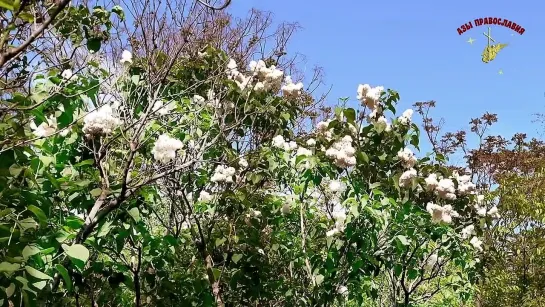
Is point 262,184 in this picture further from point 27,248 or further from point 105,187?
point 27,248

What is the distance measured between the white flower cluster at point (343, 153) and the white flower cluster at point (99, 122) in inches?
40.7

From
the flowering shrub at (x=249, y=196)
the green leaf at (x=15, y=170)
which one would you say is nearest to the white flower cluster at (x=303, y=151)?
the flowering shrub at (x=249, y=196)

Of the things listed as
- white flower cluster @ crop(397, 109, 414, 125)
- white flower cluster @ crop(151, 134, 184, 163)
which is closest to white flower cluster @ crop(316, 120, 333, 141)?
white flower cluster @ crop(397, 109, 414, 125)

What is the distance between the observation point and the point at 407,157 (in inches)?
108

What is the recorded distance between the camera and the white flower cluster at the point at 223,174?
108 inches

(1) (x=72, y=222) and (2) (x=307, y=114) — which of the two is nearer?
(1) (x=72, y=222)

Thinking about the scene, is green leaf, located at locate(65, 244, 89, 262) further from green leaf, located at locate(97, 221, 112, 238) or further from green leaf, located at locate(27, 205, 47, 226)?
green leaf, located at locate(97, 221, 112, 238)

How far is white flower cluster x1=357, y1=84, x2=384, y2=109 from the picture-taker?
8.93ft

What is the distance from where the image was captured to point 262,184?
3027 millimetres

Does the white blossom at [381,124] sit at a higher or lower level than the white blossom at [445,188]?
higher

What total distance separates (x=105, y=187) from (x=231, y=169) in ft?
3.09

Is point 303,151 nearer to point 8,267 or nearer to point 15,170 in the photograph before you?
point 15,170

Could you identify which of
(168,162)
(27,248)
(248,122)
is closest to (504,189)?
(248,122)

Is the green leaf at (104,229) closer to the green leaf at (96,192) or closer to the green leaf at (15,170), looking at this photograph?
the green leaf at (96,192)
